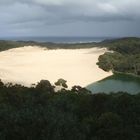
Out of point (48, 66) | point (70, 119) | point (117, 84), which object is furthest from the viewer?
point (48, 66)

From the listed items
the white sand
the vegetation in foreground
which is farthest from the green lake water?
the vegetation in foreground

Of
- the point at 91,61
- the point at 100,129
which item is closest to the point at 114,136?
the point at 100,129

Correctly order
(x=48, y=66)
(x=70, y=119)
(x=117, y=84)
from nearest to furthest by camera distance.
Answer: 1. (x=70, y=119)
2. (x=117, y=84)
3. (x=48, y=66)

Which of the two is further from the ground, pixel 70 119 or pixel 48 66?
pixel 70 119

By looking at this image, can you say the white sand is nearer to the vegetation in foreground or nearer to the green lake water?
the green lake water

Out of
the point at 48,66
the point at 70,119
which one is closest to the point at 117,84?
the point at 48,66

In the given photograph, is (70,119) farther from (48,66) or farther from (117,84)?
(48,66)
